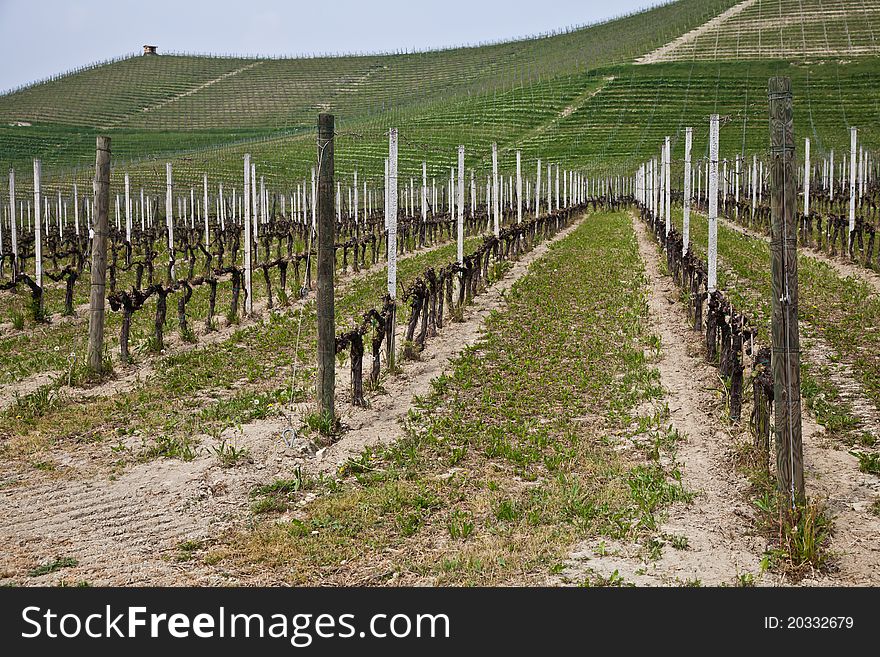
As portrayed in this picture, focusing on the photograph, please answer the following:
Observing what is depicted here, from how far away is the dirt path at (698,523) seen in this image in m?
5.34

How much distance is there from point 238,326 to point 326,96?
99920 mm

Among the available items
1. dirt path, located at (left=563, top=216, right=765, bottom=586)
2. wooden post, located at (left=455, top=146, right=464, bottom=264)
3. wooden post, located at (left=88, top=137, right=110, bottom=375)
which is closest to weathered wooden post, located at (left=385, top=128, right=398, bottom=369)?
dirt path, located at (left=563, top=216, right=765, bottom=586)

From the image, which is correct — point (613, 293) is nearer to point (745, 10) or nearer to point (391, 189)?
point (391, 189)

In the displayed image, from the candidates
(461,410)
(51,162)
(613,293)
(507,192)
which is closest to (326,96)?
(51,162)

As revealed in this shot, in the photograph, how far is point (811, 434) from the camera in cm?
795

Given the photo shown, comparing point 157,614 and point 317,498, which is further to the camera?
point 317,498

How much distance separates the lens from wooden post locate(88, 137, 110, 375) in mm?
11016

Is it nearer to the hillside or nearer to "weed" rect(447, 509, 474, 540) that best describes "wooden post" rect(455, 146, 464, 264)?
"weed" rect(447, 509, 474, 540)

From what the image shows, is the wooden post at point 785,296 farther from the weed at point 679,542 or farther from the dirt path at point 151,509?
the dirt path at point 151,509

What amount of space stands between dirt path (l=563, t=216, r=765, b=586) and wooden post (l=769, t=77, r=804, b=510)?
51 centimetres

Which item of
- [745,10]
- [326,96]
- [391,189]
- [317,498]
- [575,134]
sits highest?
[745,10]

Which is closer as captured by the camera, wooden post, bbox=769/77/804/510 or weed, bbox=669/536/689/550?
weed, bbox=669/536/689/550

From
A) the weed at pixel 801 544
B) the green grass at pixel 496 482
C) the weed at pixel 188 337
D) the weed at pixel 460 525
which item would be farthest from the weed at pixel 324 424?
the weed at pixel 188 337

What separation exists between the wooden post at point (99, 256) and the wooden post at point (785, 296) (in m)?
7.94
